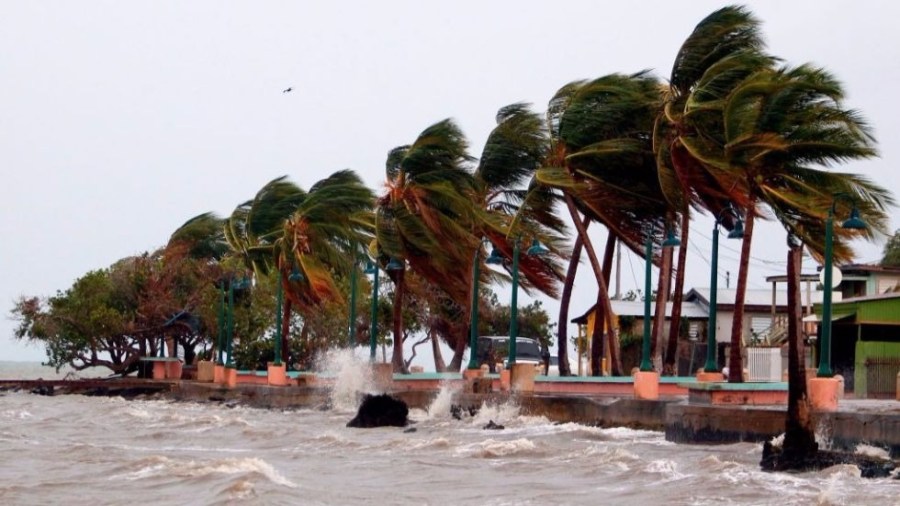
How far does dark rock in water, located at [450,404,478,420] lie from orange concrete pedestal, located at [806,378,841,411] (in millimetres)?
14272

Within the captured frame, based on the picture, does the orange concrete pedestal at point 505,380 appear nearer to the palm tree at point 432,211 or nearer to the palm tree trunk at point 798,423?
the palm tree at point 432,211

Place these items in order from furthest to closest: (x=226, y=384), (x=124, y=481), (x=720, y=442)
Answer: (x=226, y=384) < (x=720, y=442) < (x=124, y=481)

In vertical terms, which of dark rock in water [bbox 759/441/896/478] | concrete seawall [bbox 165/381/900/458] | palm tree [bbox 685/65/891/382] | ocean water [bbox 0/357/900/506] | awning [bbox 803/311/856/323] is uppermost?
palm tree [bbox 685/65/891/382]

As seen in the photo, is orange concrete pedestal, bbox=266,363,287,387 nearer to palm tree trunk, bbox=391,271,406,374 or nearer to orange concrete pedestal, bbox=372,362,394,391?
→ palm tree trunk, bbox=391,271,406,374

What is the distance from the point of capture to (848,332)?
4050 cm

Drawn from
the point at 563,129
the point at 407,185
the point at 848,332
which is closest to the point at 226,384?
the point at 407,185

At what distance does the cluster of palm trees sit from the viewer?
2834 cm

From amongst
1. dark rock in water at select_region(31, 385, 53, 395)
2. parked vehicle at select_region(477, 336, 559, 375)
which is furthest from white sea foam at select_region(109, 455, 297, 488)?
dark rock in water at select_region(31, 385, 53, 395)

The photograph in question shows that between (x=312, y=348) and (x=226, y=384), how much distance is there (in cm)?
615

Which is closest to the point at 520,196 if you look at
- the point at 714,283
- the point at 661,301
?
the point at 661,301

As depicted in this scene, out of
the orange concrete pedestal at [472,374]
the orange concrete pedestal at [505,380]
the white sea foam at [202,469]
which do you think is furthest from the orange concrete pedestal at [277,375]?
the white sea foam at [202,469]

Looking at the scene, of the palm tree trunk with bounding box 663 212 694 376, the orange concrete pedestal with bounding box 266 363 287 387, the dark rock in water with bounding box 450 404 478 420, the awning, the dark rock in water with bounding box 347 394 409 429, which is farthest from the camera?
the orange concrete pedestal with bounding box 266 363 287 387

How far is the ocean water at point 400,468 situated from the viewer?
18.8 meters

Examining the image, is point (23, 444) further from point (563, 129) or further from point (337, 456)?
point (563, 129)
